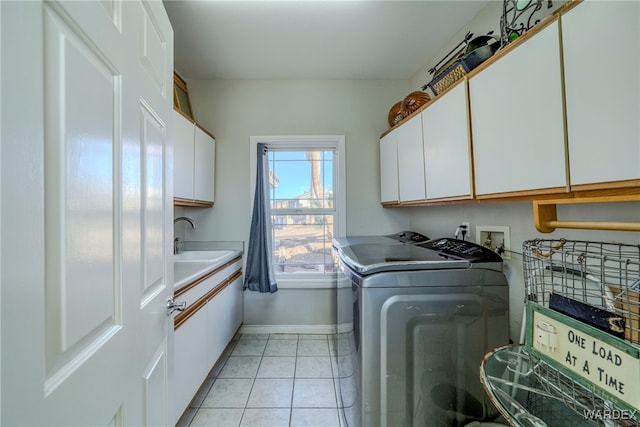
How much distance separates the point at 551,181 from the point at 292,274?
6.96 ft

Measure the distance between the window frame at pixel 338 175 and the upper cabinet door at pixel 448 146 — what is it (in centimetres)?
99

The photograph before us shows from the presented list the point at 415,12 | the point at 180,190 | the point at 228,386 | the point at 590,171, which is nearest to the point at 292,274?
the point at 228,386

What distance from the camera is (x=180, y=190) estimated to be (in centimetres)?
181

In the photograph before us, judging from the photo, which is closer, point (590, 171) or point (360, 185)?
point (590, 171)

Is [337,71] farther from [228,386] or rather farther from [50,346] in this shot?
[228,386]

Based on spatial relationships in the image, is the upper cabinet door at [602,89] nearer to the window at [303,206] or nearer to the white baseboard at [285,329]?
the window at [303,206]

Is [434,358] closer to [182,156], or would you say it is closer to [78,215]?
[78,215]

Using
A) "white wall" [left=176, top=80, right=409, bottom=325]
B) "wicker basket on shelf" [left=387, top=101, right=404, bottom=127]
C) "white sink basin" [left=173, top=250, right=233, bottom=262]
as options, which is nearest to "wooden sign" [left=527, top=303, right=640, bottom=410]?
"wicker basket on shelf" [left=387, top=101, right=404, bottom=127]

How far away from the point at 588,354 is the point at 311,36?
7.42 ft

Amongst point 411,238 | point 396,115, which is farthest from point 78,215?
point 396,115

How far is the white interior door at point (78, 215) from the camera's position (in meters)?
0.33

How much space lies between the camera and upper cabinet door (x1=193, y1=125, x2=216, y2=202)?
6.78 ft

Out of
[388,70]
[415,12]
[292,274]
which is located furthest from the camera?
[292,274]

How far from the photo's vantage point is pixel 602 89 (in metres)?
0.71
